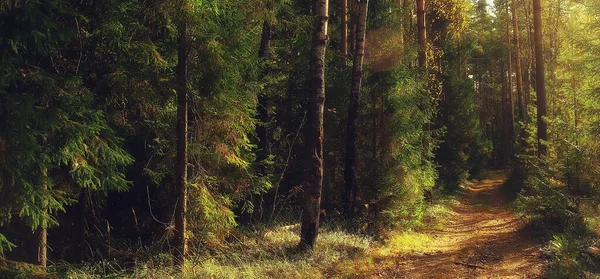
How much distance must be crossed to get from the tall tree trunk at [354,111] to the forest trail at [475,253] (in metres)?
2.30

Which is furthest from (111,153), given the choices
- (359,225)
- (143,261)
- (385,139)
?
(385,139)

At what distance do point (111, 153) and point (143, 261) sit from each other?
2.67 metres

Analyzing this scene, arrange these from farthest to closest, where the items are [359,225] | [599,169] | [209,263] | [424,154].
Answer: [424,154]
[359,225]
[599,169]
[209,263]

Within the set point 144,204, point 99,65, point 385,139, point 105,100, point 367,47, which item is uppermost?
point 367,47

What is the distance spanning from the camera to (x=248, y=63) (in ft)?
26.5

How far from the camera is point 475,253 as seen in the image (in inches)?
406

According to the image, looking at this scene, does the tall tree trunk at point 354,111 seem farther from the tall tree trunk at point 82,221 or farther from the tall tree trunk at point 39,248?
the tall tree trunk at point 39,248

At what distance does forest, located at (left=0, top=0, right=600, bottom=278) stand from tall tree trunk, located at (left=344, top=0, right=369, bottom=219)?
0.04 m

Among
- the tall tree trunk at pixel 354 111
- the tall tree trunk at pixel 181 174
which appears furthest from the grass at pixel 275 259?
the tall tree trunk at pixel 354 111

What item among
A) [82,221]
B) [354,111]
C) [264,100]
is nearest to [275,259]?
[82,221]

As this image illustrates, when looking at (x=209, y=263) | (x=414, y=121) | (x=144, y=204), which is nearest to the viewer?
(x=209, y=263)

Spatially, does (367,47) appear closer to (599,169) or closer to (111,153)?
(599,169)

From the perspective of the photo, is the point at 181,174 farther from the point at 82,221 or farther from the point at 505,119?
the point at 505,119

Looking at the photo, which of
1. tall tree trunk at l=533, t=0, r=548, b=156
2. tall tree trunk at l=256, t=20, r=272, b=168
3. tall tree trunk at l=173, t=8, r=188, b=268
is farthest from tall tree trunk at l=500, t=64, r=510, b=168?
tall tree trunk at l=173, t=8, r=188, b=268
